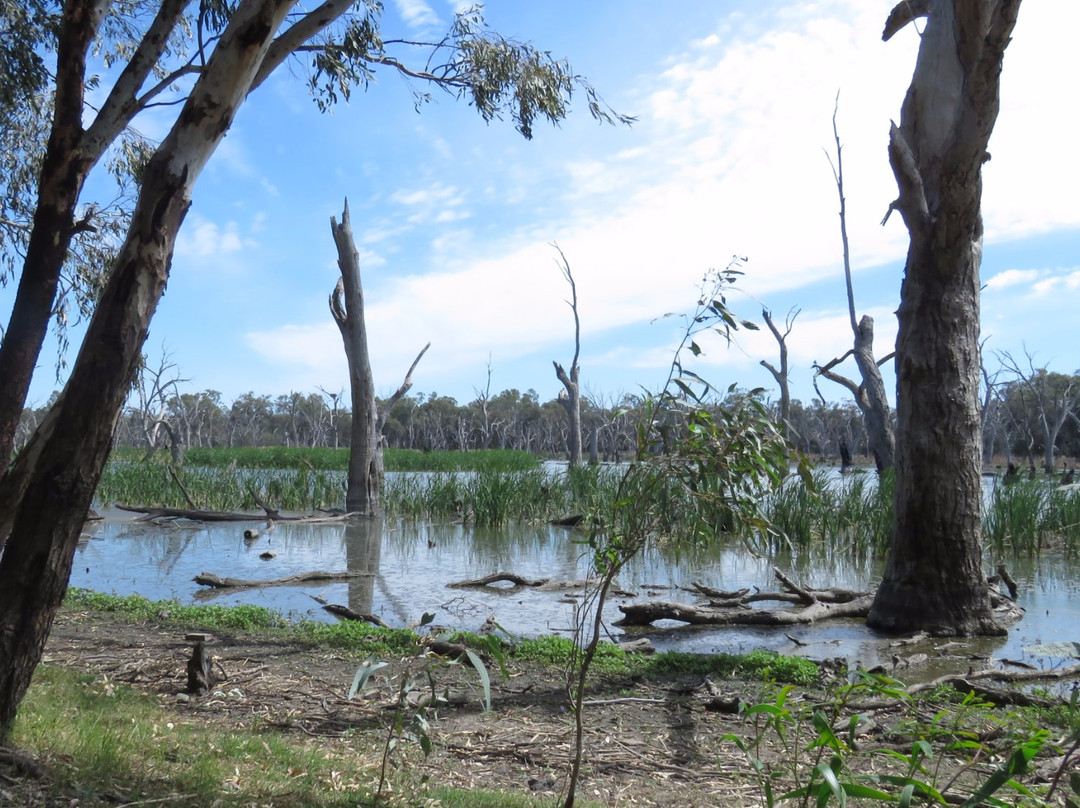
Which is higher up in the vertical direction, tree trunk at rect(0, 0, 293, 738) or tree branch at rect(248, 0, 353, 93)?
tree branch at rect(248, 0, 353, 93)

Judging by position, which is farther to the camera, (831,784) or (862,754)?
(862,754)

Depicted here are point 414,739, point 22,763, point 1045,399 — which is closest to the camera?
point 22,763

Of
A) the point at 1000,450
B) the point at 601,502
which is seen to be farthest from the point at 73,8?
the point at 1000,450

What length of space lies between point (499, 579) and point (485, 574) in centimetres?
115

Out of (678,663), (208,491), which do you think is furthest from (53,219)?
(208,491)

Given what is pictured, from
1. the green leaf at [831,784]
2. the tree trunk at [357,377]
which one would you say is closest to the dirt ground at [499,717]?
the green leaf at [831,784]

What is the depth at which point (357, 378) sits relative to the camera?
13664 mm

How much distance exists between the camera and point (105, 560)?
8812 mm

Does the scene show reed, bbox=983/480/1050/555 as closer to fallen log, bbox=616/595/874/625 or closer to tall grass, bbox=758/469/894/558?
tall grass, bbox=758/469/894/558

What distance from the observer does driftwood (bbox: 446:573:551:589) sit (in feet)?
23.4

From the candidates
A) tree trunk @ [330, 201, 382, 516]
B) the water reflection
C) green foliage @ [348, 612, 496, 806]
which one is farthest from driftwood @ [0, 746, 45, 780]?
tree trunk @ [330, 201, 382, 516]

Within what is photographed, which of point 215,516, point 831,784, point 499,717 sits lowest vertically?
point 499,717

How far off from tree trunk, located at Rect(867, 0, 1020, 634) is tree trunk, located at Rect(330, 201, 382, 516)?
30.2 ft

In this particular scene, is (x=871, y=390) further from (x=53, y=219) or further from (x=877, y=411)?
(x=53, y=219)
